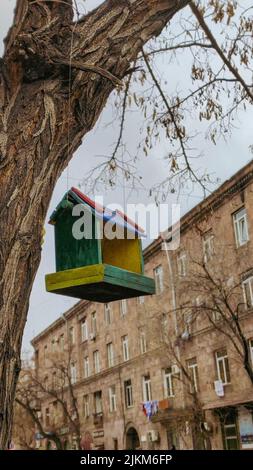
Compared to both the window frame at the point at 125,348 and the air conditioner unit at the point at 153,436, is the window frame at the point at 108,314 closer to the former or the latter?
the window frame at the point at 125,348

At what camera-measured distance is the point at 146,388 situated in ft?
87.5

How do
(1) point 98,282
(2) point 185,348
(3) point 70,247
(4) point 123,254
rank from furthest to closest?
(2) point 185,348, (4) point 123,254, (3) point 70,247, (1) point 98,282

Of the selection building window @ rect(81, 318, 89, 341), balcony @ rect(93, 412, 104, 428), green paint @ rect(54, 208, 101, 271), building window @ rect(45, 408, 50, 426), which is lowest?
green paint @ rect(54, 208, 101, 271)

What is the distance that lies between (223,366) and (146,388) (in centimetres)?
698

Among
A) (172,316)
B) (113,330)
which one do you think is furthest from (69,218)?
(113,330)

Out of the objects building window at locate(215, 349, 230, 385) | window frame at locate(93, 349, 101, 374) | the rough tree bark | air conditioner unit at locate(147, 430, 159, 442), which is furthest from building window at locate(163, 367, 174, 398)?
the rough tree bark

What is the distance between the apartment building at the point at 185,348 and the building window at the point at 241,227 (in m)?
0.03

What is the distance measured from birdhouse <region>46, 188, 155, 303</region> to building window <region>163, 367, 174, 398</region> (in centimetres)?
2062

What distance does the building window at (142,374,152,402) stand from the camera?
2627 centimetres

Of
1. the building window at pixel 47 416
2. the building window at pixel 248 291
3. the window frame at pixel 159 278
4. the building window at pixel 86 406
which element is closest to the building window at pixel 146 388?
the window frame at pixel 159 278

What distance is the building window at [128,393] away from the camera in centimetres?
2838

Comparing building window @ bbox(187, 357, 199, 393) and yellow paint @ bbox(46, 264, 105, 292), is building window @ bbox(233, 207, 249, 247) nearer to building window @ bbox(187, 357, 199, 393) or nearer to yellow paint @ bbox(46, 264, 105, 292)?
building window @ bbox(187, 357, 199, 393)

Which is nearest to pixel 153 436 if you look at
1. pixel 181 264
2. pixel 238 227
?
pixel 181 264

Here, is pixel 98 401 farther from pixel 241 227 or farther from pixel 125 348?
pixel 241 227
